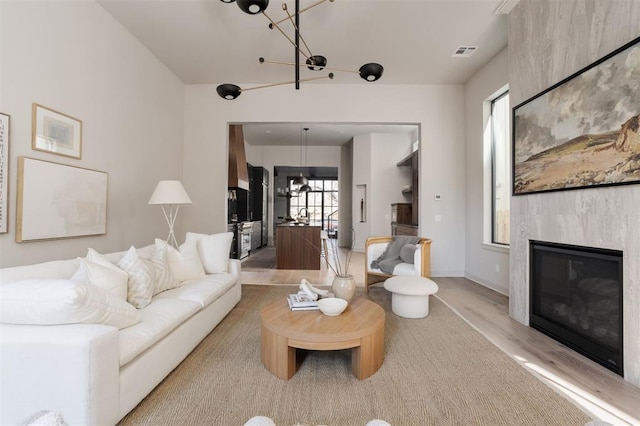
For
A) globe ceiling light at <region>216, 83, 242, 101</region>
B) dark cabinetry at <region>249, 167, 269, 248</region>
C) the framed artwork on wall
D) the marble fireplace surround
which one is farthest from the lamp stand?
dark cabinetry at <region>249, 167, 269, 248</region>

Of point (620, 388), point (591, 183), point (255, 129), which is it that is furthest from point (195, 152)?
point (620, 388)

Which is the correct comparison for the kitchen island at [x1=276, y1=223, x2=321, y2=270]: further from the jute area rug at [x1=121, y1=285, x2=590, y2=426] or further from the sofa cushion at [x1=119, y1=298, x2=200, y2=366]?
the sofa cushion at [x1=119, y1=298, x2=200, y2=366]

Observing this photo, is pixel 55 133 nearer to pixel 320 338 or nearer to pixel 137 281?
pixel 137 281

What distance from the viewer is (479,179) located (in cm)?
462

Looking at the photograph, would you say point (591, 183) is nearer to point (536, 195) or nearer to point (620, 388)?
point (536, 195)

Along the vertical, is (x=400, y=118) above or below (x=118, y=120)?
above

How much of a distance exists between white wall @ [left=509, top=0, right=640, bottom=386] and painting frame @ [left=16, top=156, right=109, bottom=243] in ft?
14.6

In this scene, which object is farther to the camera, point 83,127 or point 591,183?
point 83,127

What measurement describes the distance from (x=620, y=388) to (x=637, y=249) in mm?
887

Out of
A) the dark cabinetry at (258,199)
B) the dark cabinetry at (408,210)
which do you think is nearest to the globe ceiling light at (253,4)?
the dark cabinetry at (408,210)

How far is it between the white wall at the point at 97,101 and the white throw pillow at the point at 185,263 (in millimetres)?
977

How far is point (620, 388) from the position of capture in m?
1.88

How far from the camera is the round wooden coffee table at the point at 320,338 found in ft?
6.03

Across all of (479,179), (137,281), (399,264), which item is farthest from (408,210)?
(137,281)
